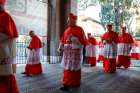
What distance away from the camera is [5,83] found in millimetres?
3990

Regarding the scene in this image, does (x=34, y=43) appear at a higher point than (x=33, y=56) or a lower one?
higher

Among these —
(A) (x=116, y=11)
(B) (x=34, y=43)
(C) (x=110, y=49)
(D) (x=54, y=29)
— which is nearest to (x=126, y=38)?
(C) (x=110, y=49)

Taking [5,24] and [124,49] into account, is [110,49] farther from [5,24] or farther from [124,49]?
[5,24]

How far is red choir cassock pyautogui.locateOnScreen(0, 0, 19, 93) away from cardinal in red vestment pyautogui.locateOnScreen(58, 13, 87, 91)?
11.8 ft

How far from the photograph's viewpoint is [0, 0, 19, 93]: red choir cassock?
3875 millimetres

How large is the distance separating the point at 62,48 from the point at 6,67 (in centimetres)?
376

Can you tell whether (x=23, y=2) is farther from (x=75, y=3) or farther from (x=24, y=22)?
(x=75, y=3)

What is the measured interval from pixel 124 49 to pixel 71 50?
5.82 metres

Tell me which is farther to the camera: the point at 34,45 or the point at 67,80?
the point at 34,45

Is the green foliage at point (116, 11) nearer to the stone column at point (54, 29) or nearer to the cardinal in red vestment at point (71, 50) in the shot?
the stone column at point (54, 29)

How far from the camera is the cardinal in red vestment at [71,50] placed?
7.58m

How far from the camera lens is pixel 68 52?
7.62 meters

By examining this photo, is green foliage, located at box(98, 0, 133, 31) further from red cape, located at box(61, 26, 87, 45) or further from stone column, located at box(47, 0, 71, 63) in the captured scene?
red cape, located at box(61, 26, 87, 45)

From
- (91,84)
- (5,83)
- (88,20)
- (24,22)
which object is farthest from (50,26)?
(5,83)
